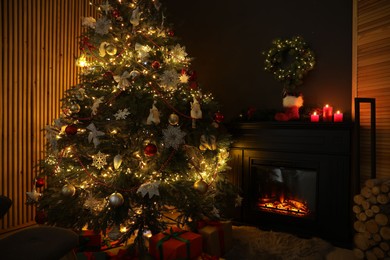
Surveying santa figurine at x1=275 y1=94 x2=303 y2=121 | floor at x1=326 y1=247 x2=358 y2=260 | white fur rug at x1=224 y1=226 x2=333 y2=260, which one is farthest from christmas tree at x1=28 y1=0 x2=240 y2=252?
floor at x1=326 y1=247 x2=358 y2=260

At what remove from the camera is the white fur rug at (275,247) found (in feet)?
7.65

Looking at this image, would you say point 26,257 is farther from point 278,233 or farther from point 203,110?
point 278,233

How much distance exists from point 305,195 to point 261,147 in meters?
0.66

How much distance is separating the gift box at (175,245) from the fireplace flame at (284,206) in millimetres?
1165

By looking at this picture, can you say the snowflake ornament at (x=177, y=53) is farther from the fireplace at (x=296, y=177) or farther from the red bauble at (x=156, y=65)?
the fireplace at (x=296, y=177)

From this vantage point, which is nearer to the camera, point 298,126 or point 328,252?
point 328,252

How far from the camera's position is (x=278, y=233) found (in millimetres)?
2812

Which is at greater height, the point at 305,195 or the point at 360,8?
the point at 360,8

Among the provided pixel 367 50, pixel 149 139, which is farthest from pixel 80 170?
pixel 367 50

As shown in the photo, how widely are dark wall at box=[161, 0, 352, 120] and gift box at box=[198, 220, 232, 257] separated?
161 cm

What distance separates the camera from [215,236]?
7.64 ft

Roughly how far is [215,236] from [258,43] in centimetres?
238

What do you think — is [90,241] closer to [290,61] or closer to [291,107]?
[291,107]

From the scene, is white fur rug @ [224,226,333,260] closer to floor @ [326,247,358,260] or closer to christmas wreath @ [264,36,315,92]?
floor @ [326,247,358,260]
